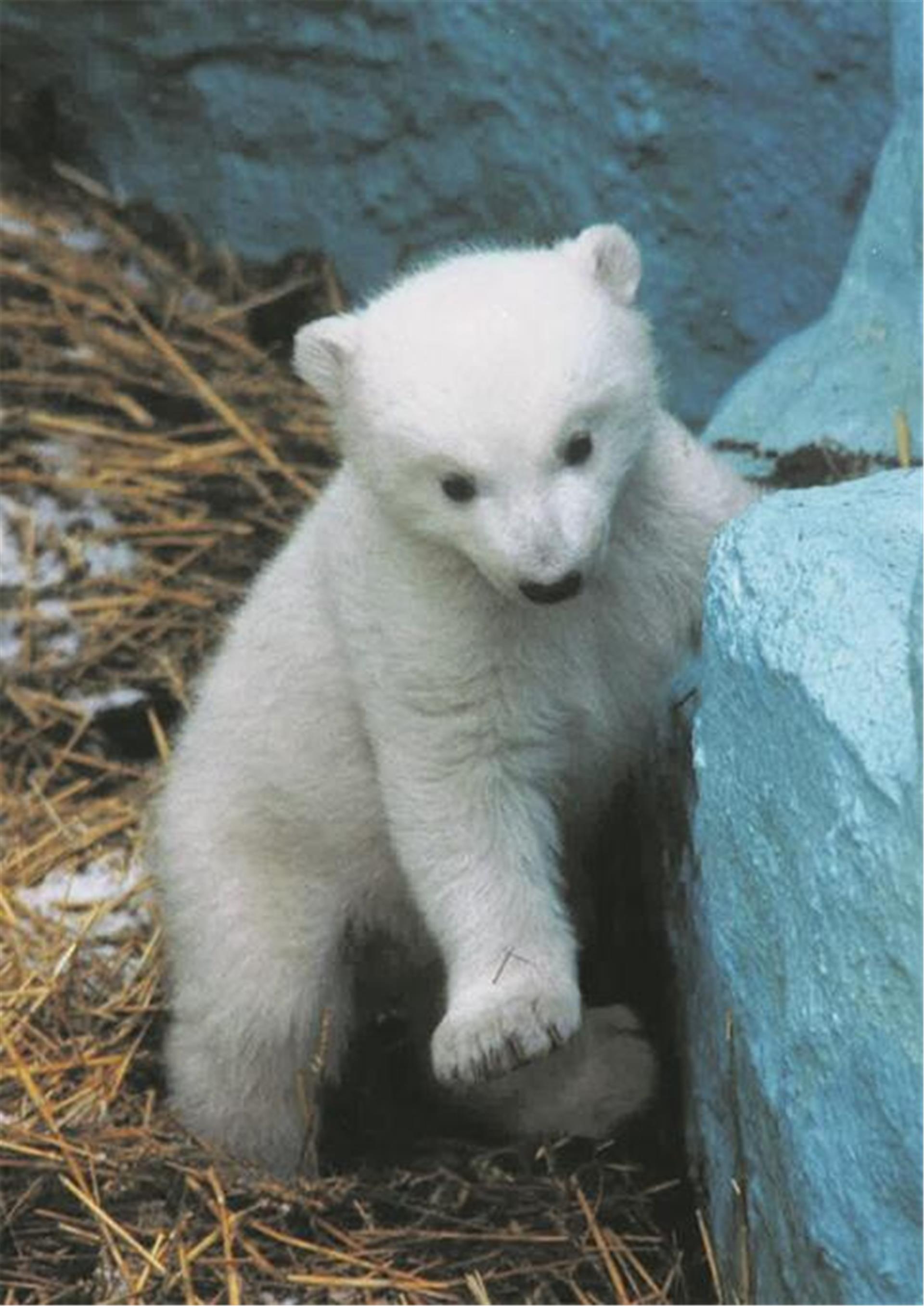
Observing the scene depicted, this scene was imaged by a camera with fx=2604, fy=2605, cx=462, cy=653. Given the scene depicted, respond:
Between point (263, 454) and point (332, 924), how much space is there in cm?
189

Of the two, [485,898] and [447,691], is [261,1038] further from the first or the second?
[447,691]

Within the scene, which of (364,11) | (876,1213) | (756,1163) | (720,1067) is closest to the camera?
(876,1213)

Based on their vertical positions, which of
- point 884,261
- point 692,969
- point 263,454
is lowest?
point 263,454

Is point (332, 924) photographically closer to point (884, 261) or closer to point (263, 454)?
point (884, 261)

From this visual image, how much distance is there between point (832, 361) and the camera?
4.63 m

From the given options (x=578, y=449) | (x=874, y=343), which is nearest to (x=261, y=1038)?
(x=578, y=449)

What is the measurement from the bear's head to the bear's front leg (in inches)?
13.4

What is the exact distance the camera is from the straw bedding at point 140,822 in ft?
12.5

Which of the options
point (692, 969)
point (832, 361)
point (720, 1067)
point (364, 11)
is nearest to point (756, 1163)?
point (720, 1067)

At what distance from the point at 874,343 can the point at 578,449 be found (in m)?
1.35

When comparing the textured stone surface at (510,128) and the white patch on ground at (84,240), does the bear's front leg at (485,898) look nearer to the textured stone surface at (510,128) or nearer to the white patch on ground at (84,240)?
the textured stone surface at (510,128)

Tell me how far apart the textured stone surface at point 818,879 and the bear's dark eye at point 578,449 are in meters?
0.30

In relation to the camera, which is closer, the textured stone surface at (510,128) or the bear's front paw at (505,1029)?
the bear's front paw at (505,1029)

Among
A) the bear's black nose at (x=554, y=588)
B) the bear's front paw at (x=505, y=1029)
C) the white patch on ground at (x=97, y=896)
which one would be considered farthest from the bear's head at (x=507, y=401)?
the white patch on ground at (x=97, y=896)
